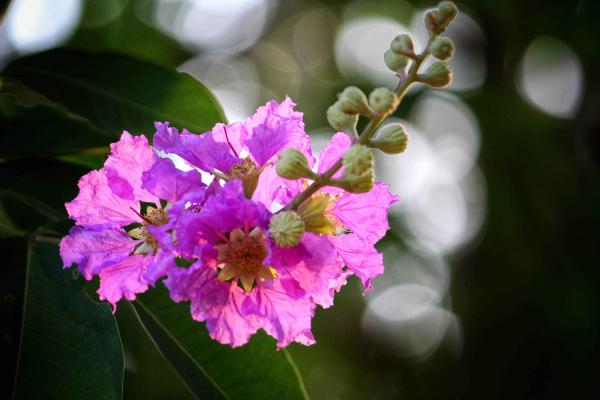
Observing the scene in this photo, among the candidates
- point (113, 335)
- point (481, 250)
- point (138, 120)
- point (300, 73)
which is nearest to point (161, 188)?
point (113, 335)

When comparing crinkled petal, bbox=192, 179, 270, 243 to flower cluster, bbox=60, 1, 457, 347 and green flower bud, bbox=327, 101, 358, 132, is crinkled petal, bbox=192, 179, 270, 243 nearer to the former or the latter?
flower cluster, bbox=60, 1, 457, 347

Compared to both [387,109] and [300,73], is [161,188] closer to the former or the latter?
[387,109]

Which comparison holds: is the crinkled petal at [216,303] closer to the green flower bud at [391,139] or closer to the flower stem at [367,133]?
the flower stem at [367,133]

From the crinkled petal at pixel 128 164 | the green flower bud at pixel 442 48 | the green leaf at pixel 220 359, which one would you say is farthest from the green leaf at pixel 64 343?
the green flower bud at pixel 442 48

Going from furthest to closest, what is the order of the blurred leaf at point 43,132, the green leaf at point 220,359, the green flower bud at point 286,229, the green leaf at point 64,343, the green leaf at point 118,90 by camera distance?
the green leaf at point 118,90 → the blurred leaf at point 43,132 → the green leaf at point 220,359 → the green leaf at point 64,343 → the green flower bud at point 286,229

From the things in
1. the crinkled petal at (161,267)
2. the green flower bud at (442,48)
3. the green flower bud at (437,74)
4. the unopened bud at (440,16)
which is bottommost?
the crinkled petal at (161,267)

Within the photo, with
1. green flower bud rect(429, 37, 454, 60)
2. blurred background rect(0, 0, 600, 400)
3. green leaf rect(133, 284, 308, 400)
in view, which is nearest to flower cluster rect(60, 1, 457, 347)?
green flower bud rect(429, 37, 454, 60)
